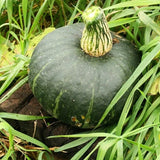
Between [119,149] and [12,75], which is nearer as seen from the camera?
[119,149]

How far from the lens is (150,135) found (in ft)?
6.58

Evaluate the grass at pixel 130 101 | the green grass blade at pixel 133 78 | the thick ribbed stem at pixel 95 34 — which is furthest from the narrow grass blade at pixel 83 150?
the thick ribbed stem at pixel 95 34

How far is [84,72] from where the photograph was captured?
1932 mm

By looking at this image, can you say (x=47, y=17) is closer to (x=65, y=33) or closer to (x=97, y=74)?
(x=65, y=33)

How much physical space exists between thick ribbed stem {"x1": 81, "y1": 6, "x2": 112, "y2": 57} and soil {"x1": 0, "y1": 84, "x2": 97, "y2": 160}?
526 millimetres

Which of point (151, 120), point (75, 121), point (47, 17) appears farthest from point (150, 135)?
point (47, 17)

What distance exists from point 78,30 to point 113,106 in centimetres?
55

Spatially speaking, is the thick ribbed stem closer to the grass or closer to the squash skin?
the squash skin

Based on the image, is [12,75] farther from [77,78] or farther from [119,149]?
[119,149]

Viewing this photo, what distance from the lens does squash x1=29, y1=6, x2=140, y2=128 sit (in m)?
1.92

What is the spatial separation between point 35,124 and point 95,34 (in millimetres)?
710

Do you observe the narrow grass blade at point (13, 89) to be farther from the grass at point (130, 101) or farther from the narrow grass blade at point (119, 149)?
the narrow grass blade at point (119, 149)

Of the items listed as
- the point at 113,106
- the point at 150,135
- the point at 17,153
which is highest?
the point at 113,106

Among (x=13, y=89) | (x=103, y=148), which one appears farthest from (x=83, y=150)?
(x=13, y=89)
